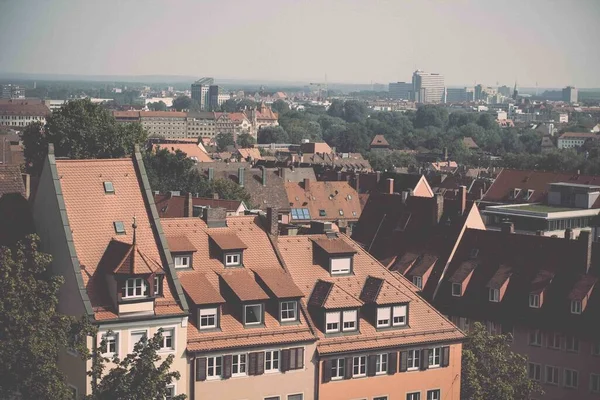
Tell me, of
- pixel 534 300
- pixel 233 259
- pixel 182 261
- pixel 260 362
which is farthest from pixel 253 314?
pixel 534 300

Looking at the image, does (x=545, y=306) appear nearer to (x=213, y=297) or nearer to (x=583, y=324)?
(x=583, y=324)

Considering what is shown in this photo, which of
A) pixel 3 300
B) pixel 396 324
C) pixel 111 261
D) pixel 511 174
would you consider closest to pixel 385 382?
pixel 396 324

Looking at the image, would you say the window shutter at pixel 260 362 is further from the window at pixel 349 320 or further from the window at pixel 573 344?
the window at pixel 573 344

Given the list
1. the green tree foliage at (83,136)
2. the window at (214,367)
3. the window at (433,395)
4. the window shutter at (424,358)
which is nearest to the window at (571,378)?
the window at (433,395)

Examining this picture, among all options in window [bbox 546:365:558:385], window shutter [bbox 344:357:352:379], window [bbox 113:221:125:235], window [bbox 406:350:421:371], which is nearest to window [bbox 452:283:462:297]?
window [bbox 546:365:558:385]

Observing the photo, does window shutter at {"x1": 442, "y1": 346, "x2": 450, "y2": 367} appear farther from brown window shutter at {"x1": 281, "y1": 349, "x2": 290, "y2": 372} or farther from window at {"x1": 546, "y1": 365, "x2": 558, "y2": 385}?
window at {"x1": 546, "y1": 365, "x2": 558, "y2": 385}
